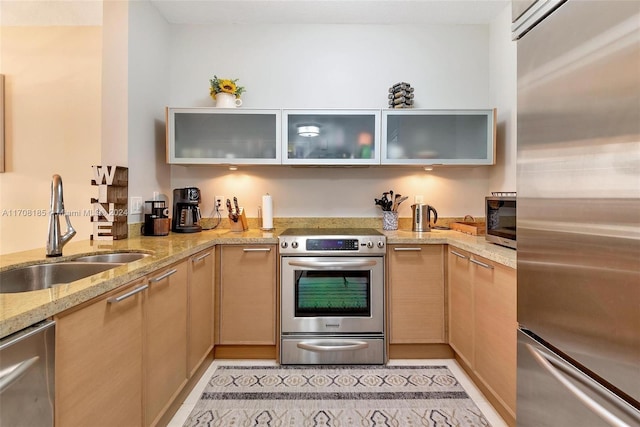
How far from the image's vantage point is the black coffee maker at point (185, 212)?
2377mm

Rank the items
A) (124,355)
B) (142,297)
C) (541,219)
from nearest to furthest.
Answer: (541,219), (124,355), (142,297)

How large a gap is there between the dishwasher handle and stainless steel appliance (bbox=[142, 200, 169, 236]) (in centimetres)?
151

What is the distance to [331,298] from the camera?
214cm

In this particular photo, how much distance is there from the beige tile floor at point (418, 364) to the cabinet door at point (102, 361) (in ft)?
1.53

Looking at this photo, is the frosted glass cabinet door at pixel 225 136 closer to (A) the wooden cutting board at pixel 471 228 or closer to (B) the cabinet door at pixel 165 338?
(B) the cabinet door at pixel 165 338

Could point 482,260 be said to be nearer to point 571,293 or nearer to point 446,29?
point 571,293

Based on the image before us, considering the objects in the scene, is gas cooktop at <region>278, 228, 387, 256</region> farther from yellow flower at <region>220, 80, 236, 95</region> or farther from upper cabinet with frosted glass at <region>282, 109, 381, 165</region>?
yellow flower at <region>220, 80, 236, 95</region>

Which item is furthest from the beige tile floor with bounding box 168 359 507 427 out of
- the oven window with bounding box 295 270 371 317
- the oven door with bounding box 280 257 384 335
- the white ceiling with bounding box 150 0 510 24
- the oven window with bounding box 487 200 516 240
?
the white ceiling with bounding box 150 0 510 24

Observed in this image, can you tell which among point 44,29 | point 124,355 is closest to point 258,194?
point 124,355

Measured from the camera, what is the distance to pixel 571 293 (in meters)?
0.70

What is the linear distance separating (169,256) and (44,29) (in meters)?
2.38

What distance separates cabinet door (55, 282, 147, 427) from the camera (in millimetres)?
872

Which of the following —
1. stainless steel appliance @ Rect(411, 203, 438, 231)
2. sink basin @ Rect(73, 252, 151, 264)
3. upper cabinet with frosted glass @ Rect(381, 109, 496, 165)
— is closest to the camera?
sink basin @ Rect(73, 252, 151, 264)

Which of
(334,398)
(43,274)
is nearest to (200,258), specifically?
(43,274)
